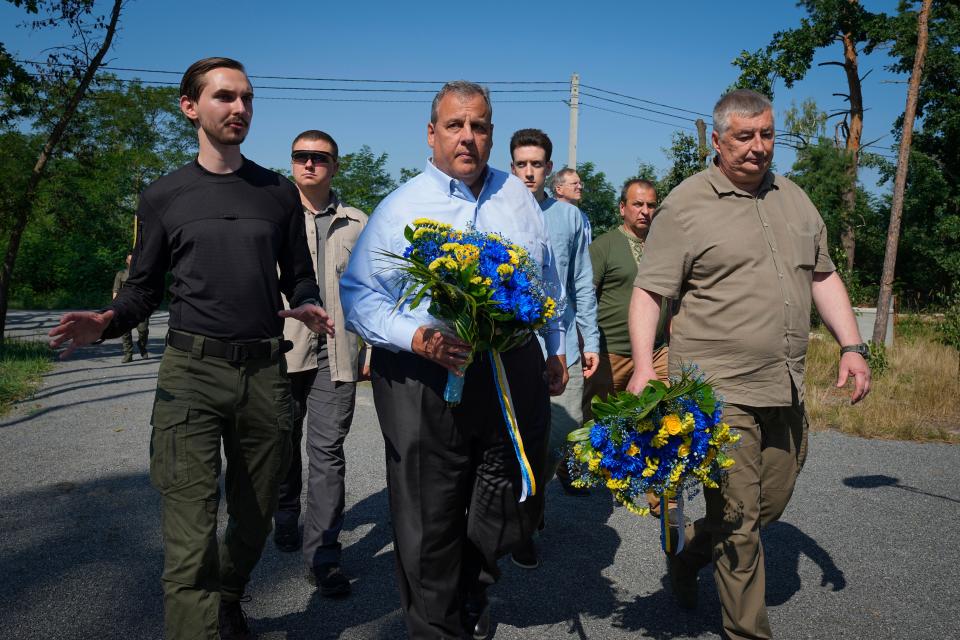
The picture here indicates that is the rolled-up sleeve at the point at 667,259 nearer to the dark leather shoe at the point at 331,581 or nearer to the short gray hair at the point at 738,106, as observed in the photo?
the short gray hair at the point at 738,106

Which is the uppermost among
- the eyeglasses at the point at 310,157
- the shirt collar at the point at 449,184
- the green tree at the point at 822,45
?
the green tree at the point at 822,45

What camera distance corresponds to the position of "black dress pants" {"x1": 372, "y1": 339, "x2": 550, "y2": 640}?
3.21 m

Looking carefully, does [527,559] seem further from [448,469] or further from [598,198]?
[598,198]

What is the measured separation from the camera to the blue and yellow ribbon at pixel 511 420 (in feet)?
10.4

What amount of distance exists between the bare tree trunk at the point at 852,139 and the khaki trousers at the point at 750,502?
27744 millimetres

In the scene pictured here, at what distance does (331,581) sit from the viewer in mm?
4262

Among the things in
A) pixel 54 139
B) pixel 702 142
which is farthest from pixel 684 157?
pixel 54 139

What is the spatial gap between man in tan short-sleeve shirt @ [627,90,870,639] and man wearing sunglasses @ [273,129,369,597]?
188cm

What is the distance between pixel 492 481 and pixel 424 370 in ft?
1.94

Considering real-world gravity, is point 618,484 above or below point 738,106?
below

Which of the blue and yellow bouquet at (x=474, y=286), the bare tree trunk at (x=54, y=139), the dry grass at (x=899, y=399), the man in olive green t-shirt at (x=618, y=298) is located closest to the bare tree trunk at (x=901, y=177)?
the dry grass at (x=899, y=399)

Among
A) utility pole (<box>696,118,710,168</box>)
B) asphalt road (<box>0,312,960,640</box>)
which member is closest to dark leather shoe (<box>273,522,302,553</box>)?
asphalt road (<box>0,312,960,640</box>)

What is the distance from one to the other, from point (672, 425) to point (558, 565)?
6.93 feet

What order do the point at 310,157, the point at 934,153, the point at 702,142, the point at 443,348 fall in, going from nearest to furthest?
the point at 443,348 → the point at 310,157 → the point at 702,142 → the point at 934,153
